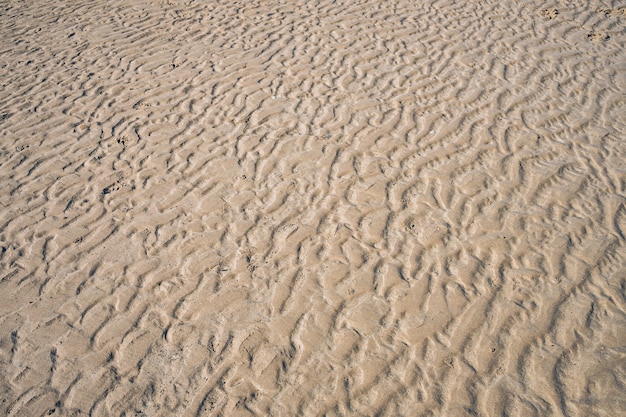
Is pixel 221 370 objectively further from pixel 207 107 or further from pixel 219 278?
pixel 207 107

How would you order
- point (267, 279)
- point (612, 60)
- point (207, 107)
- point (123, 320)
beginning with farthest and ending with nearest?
point (612, 60) → point (207, 107) → point (267, 279) → point (123, 320)

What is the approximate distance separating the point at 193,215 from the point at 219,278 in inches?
37.2

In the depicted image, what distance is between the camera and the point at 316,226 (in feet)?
15.2

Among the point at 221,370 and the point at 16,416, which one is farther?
the point at 221,370

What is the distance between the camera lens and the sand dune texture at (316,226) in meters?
3.48

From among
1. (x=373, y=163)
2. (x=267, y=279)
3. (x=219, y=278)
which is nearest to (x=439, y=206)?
(x=373, y=163)

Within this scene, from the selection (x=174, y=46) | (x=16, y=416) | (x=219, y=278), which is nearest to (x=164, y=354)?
(x=219, y=278)

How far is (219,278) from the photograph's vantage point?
A: 13.8 feet

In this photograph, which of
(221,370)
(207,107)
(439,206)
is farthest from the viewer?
(207,107)

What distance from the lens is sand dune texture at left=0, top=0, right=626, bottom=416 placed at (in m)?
3.48

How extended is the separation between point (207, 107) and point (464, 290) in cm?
435

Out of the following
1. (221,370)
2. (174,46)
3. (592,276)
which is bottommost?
(592,276)

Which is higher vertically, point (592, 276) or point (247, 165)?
point (247, 165)

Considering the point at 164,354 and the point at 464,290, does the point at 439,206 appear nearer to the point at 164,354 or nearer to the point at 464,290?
the point at 464,290
